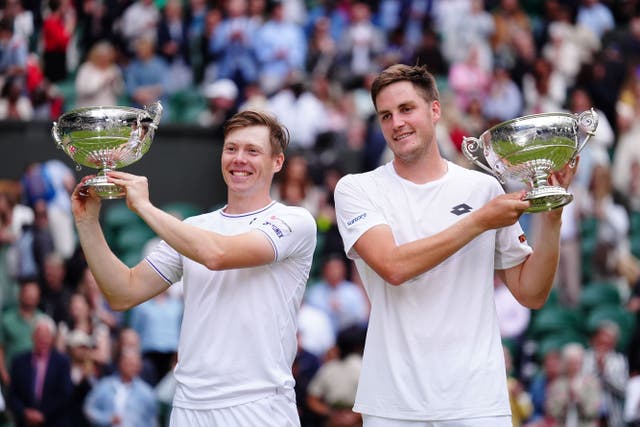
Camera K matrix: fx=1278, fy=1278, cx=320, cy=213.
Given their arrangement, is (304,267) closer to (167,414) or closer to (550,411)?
(167,414)

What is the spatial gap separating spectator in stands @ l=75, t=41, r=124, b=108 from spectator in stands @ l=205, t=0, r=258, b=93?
4.49 feet

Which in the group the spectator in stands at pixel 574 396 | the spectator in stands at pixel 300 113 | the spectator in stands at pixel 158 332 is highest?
the spectator in stands at pixel 300 113

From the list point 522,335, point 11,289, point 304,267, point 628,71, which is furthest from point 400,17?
point 304,267

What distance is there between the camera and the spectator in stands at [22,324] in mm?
10641

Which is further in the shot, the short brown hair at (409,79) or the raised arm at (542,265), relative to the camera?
the short brown hair at (409,79)

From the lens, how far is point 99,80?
1395cm

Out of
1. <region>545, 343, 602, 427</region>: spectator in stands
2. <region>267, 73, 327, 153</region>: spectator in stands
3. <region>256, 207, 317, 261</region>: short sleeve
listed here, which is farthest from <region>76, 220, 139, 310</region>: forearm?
<region>267, 73, 327, 153</region>: spectator in stands

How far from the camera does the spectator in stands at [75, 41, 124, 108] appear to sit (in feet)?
45.7

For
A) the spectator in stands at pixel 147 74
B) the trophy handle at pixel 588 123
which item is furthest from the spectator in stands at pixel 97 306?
the trophy handle at pixel 588 123

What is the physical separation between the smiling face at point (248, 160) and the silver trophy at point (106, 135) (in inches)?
13.8

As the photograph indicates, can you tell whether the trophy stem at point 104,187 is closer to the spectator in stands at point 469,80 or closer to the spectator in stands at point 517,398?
the spectator in stands at point 517,398

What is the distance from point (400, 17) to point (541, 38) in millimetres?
2028

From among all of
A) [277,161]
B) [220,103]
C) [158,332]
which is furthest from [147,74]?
[277,161]

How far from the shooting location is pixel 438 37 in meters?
17.1
